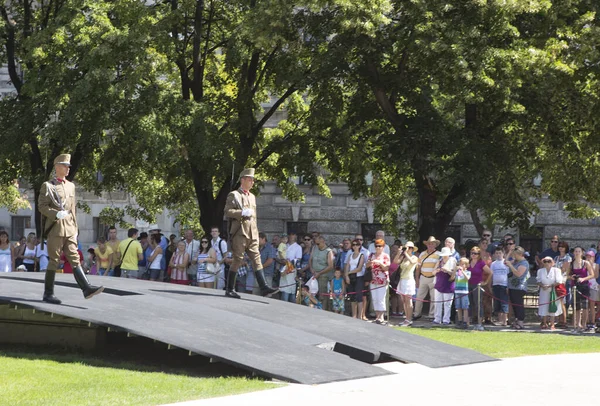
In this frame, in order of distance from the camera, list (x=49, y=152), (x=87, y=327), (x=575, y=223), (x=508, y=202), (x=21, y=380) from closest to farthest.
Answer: (x=21, y=380)
(x=87, y=327)
(x=508, y=202)
(x=49, y=152)
(x=575, y=223)

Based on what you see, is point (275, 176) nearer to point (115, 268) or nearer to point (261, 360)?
point (115, 268)

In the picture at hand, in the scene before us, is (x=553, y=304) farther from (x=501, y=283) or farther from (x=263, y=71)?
(x=263, y=71)

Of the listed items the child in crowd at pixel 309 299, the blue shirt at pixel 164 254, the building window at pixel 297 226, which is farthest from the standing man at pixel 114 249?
the building window at pixel 297 226

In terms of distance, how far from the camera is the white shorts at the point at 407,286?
854 inches

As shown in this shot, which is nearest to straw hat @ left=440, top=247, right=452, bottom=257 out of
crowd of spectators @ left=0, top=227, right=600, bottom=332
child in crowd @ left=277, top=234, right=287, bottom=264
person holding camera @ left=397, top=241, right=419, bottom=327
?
crowd of spectators @ left=0, top=227, right=600, bottom=332

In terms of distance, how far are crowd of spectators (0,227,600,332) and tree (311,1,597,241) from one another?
8.07ft

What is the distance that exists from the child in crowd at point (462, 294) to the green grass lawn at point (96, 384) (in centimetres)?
952

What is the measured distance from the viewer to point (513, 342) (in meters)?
17.6

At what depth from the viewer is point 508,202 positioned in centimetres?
2623

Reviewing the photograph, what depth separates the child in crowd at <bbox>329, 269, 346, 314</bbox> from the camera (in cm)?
2211

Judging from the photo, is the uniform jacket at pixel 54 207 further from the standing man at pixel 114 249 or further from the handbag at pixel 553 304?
the handbag at pixel 553 304

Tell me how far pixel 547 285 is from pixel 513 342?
3.93 m

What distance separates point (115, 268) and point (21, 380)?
1328cm

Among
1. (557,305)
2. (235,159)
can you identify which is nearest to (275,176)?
(235,159)
